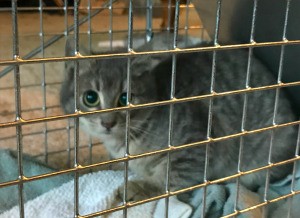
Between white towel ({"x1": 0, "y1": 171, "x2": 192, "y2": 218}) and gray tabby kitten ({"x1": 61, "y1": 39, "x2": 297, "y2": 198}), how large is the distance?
12cm

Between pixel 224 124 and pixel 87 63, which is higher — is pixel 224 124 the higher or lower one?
the lower one

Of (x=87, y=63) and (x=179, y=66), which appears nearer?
(x=87, y=63)

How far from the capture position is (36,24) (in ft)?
8.83

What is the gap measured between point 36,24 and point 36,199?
1.80m

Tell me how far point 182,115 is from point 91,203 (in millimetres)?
318

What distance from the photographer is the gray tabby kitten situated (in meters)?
1.14

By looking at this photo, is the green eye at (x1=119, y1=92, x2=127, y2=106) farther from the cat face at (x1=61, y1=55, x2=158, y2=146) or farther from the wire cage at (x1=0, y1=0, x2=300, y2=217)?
the wire cage at (x1=0, y1=0, x2=300, y2=217)

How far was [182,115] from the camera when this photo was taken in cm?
118

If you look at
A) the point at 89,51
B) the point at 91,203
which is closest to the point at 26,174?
the point at 91,203

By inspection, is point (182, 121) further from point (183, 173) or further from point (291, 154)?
point (291, 154)

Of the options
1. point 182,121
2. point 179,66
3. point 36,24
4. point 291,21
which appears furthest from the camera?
point 36,24

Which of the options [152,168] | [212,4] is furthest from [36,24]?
[152,168]

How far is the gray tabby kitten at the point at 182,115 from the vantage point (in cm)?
114

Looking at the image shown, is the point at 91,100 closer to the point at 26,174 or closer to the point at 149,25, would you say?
the point at 26,174
